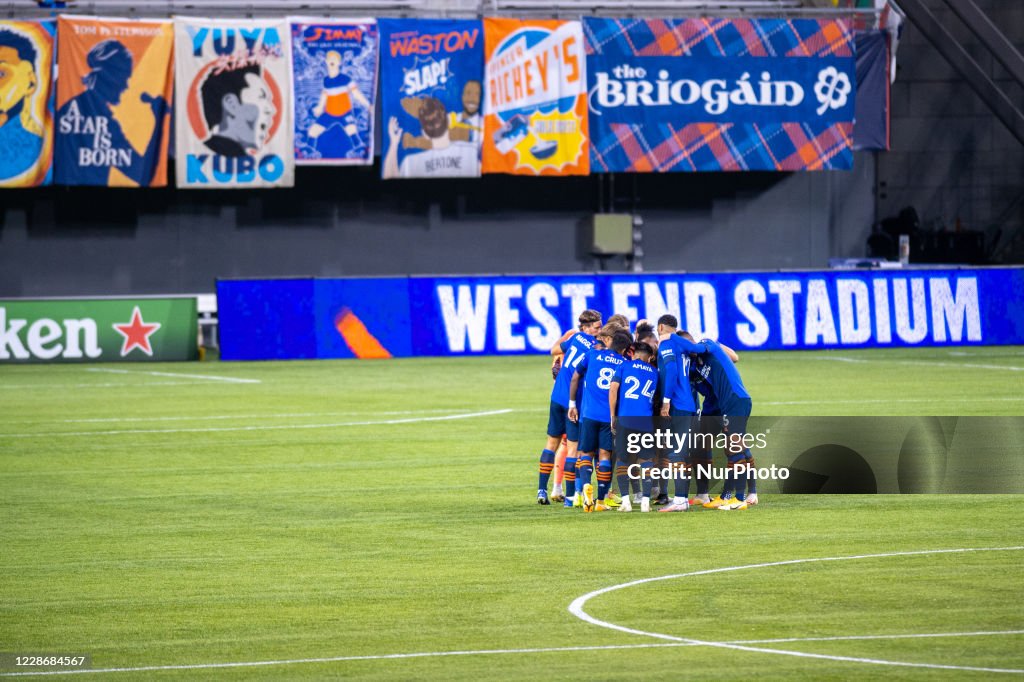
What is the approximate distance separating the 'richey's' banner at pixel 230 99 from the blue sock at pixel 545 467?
97.1ft

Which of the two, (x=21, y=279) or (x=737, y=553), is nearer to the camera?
(x=737, y=553)

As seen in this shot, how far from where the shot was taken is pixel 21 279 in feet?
159

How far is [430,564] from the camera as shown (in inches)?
580

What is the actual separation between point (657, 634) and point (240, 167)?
36.4 meters

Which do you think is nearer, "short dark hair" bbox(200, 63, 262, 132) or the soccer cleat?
the soccer cleat

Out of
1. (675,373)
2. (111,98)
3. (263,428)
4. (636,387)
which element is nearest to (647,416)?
(636,387)

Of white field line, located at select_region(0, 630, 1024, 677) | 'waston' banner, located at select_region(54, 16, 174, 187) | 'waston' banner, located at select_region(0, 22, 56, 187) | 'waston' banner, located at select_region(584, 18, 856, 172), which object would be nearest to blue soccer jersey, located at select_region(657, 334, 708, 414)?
white field line, located at select_region(0, 630, 1024, 677)

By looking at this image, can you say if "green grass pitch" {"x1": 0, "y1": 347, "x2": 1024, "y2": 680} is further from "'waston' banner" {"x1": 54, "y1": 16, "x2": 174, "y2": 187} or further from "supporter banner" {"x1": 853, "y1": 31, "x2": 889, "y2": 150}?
"supporter banner" {"x1": 853, "y1": 31, "x2": 889, "y2": 150}

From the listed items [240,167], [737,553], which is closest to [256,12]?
[240,167]

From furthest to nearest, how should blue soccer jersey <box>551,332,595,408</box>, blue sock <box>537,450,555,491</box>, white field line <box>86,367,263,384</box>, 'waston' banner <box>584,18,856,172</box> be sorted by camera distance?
'waston' banner <box>584,18,856,172</box> < white field line <box>86,367,263,384</box> < blue sock <box>537,450,555,491</box> < blue soccer jersey <box>551,332,595,408</box>

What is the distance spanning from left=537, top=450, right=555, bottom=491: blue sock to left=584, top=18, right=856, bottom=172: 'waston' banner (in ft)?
100

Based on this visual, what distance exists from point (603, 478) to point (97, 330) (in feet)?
81.2

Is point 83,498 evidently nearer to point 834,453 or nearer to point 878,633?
point 834,453

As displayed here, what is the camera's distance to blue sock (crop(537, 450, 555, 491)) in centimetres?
1816
